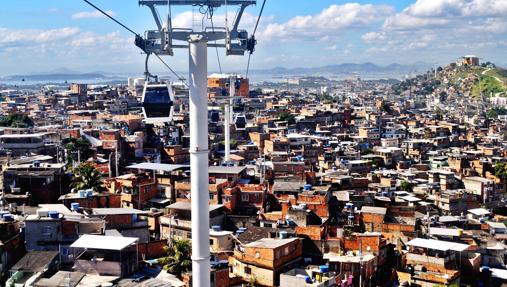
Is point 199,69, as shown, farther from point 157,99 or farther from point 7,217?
point 7,217

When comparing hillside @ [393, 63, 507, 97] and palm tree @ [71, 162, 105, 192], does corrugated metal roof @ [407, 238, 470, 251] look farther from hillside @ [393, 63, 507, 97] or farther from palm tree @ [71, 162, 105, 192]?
hillside @ [393, 63, 507, 97]

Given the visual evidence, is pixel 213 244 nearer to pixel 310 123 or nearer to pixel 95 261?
pixel 95 261

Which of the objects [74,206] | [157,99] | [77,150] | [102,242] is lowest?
[102,242]

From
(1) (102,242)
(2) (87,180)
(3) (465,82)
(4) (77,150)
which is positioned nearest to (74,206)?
(1) (102,242)

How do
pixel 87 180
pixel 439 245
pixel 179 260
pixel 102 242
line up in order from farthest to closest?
pixel 87 180
pixel 439 245
pixel 179 260
pixel 102 242

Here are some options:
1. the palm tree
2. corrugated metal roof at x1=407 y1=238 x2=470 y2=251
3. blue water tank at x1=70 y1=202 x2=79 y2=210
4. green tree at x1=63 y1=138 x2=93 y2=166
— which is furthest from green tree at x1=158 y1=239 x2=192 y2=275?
green tree at x1=63 y1=138 x2=93 y2=166

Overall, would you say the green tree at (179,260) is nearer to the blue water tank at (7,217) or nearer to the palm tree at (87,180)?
the blue water tank at (7,217)

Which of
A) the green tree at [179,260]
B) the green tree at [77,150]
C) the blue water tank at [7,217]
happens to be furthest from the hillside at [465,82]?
the blue water tank at [7,217]
